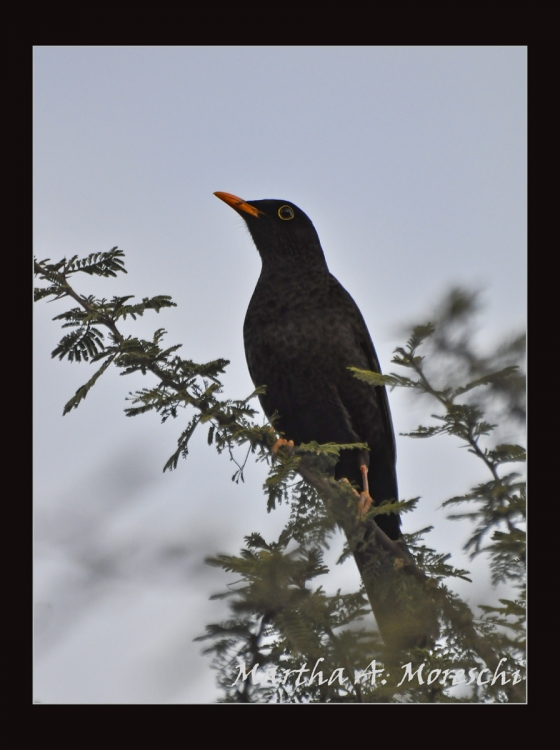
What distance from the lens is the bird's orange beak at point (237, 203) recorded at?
510 centimetres

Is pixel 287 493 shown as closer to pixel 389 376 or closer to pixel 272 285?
pixel 389 376

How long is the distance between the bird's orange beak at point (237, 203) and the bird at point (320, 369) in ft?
0.23

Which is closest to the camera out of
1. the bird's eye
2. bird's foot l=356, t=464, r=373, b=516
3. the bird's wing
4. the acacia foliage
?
the acacia foliage

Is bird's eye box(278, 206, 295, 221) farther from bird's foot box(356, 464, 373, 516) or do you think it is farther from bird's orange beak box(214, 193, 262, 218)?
bird's foot box(356, 464, 373, 516)

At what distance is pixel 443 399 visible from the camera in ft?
8.05

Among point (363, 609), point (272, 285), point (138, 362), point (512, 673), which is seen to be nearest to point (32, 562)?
point (138, 362)

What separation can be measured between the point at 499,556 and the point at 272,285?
8.92 ft

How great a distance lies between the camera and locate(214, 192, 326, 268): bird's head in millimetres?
5111

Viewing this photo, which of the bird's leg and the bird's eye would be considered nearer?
the bird's leg

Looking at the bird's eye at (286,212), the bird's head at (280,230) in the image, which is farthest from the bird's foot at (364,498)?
the bird's eye at (286,212)

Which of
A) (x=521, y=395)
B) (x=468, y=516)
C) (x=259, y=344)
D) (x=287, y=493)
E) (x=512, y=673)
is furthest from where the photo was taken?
(x=259, y=344)

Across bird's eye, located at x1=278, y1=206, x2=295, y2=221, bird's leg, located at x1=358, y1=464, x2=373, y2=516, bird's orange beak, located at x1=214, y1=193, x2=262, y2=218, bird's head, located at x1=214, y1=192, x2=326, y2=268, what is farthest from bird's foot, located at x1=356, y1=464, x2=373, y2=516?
bird's orange beak, located at x1=214, y1=193, x2=262, y2=218

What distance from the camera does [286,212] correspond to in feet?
17.4

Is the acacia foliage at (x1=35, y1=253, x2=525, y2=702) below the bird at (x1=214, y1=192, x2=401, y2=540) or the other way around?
below
